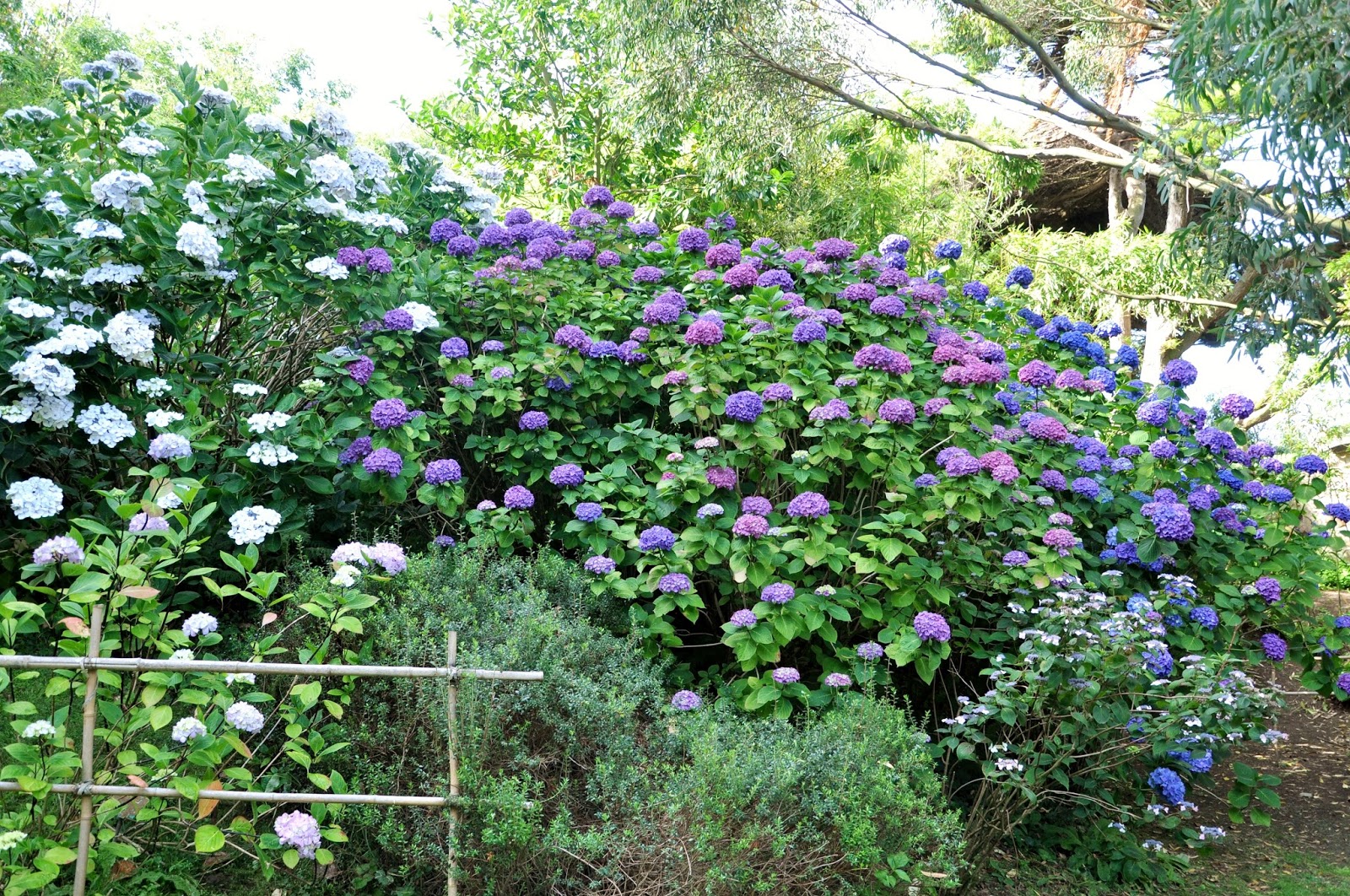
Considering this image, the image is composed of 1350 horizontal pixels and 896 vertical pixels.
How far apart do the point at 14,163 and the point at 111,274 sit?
0.58 m

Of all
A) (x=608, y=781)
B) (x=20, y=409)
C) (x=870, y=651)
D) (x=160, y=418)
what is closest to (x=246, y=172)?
(x=160, y=418)

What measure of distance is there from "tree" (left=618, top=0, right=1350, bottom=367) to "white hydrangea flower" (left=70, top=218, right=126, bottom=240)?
3904 mm

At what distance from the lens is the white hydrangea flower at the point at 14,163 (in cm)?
338

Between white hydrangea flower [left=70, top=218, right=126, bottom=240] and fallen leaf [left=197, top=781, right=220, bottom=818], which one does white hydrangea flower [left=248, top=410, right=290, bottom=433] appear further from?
fallen leaf [left=197, top=781, right=220, bottom=818]

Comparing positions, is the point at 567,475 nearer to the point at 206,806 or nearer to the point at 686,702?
the point at 686,702

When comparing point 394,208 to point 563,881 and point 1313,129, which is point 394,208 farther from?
point 1313,129

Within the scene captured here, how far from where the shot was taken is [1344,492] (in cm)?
1041

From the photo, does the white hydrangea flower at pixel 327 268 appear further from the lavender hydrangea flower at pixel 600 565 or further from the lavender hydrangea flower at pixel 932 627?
the lavender hydrangea flower at pixel 932 627

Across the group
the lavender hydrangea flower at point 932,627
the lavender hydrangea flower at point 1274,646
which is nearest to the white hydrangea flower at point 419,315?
the lavender hydrangea flower at point 932,627

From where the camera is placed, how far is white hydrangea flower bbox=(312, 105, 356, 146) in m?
3.81

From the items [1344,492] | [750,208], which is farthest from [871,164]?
[1344,492]

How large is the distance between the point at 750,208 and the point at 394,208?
15.0 ft

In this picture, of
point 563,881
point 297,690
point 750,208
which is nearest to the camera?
point 297,690

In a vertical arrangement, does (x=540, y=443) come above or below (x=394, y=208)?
below
